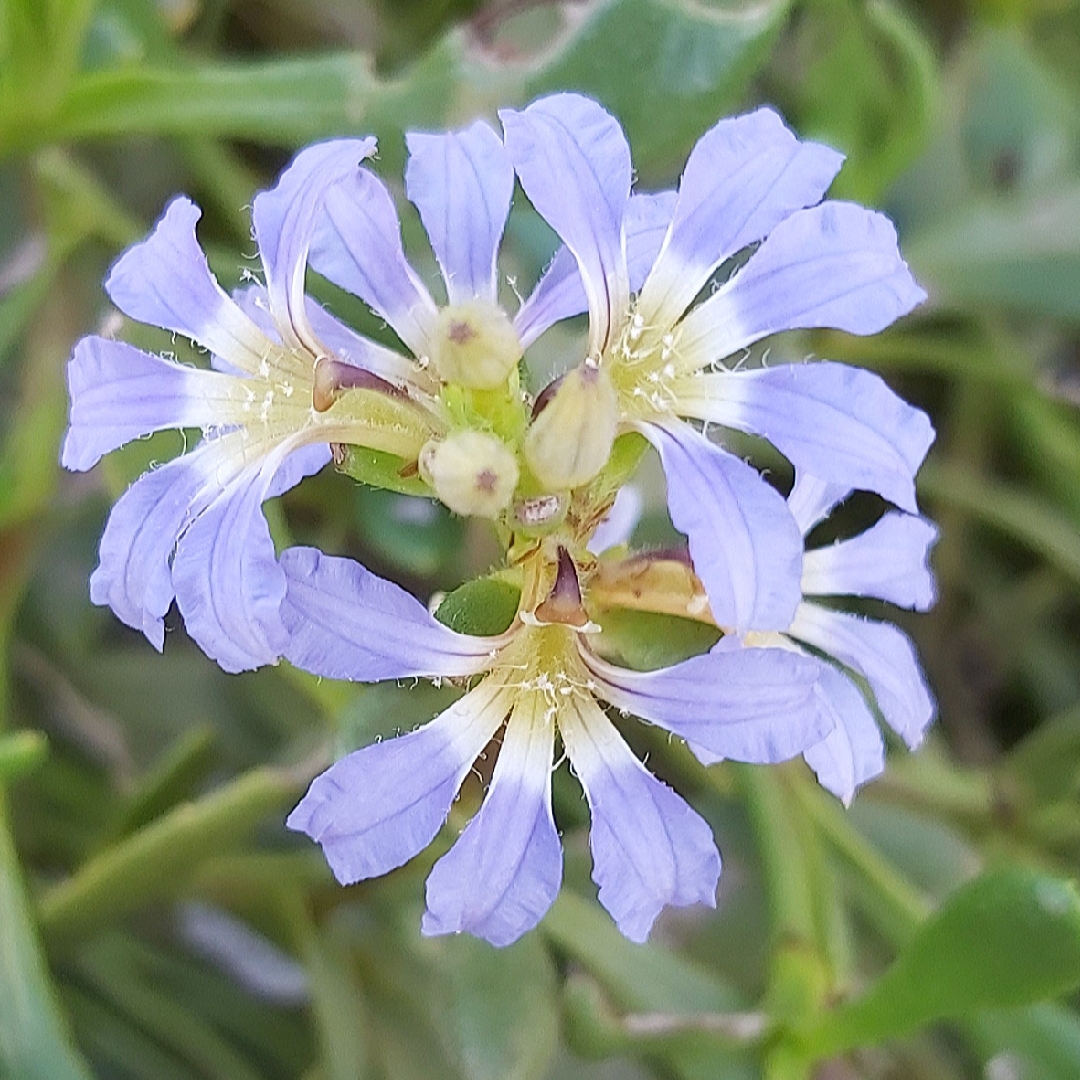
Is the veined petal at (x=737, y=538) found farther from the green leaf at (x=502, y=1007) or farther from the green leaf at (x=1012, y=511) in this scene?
the green leaf at (x=1012, y=511)

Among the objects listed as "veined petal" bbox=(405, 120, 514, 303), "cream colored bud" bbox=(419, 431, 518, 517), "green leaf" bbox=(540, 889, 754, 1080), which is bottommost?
"green leaf" bbox=(540, 889, 754, 1080)

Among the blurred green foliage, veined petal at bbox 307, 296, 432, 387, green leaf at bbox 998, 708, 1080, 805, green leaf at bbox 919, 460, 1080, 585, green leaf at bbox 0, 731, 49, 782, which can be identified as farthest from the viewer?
green leaf at bbox 919, 460, 1080, 585

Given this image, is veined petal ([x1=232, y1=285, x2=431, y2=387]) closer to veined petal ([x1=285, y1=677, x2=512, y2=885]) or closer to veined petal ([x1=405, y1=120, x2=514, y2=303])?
veined petal ([x1=405, y1=120, x2=514, y2=303])

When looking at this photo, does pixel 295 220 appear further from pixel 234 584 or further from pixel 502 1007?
pixel 502 1007

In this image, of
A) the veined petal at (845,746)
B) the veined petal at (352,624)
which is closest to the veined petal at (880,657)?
the veined petal at (845,746)

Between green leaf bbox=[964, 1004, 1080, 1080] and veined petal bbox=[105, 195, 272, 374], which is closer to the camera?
veined petal bbox=[105, 195, 272, 374]

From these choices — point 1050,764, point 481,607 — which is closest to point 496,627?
point 481,607

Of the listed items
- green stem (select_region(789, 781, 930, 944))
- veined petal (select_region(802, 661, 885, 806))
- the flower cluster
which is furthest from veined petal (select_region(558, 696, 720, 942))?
green stem (select_region(789, 781, 930, 944))
